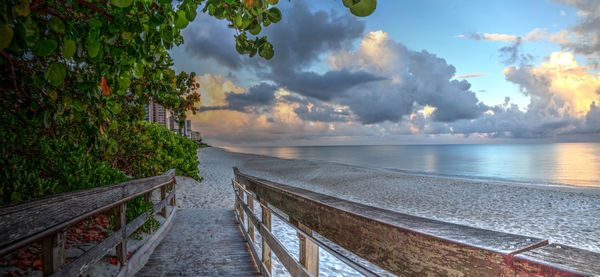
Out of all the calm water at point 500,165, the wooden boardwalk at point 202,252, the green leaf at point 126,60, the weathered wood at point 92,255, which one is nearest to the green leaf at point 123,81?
the green leaf at point 126,60

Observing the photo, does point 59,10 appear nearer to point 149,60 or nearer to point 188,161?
point 149,60

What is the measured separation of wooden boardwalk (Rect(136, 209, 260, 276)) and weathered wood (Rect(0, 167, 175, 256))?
1.40 m

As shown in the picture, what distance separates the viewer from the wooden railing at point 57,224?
1891mm

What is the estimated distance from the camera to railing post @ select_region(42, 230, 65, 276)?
2.21m

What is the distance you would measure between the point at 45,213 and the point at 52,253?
1.04 feet

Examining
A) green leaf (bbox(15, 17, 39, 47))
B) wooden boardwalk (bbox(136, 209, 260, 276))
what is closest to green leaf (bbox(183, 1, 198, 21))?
green leaf (bbox(15, 17, 39, 47))

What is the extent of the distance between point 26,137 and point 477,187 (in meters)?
22.6

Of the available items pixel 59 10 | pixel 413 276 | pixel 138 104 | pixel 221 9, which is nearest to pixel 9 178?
pixel 138 104

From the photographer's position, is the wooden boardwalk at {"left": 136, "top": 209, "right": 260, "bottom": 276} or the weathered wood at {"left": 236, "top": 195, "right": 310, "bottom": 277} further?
the wooden boardwalk at {"left": 136, "top": 209, "right": 260, "bottom": 276}

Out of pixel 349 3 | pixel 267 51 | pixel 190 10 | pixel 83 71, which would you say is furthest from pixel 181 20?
pixel 83 71

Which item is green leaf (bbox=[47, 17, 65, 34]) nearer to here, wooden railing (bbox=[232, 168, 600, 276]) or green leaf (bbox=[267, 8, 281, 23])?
green leaf (bbox=[267, 8, 281, 23])

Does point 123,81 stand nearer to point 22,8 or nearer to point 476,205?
point 22,8

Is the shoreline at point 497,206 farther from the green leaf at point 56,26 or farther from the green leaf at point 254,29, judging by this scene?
the green leaf at point 56,26

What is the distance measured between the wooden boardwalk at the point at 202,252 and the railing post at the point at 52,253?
1.89 m
